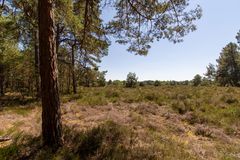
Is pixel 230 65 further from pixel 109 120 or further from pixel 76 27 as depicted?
pixel 109 120

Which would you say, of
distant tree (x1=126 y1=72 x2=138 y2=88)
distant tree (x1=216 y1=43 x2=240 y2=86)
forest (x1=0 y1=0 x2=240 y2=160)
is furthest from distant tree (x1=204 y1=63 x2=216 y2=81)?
forest (x1=0 y1=0 x2=240 y2=160)

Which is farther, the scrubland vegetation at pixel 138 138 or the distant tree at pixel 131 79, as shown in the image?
the distant tree at pixel 131 79

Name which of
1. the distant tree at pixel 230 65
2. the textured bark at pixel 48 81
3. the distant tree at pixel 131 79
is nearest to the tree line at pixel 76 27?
the textured bark at pixel 48 81

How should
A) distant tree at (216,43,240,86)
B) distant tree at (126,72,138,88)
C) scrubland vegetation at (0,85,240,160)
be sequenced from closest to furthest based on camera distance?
scrubland vegetation at (0,85,240,160)
distant tree at (126,72,138,88)
distant tree at (216,43,240,86)

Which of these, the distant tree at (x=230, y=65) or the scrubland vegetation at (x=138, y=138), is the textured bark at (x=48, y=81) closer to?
the scrubland vegetation at (x=138, y=138)

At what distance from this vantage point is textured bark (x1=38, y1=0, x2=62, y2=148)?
6426mm

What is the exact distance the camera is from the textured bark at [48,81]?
253 inches

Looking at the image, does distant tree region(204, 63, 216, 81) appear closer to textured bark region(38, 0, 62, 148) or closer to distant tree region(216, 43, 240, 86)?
distant tree region(216, 43, 240, 86)

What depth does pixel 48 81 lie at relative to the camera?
645 cm


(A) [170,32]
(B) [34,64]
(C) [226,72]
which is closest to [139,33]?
(A) [170,32]

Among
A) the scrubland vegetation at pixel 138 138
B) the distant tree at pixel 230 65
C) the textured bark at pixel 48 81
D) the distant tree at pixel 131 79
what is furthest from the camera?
the distant tree at pixel 230 65

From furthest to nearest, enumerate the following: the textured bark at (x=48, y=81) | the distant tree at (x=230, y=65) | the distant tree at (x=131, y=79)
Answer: the distant tree at (x=230, y=65)
the distant tree at (x=131, y=79)
the textured bark at (x=48, y=81)

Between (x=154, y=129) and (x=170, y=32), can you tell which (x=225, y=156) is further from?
(x=170, y=32)

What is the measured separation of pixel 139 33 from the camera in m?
10.3
